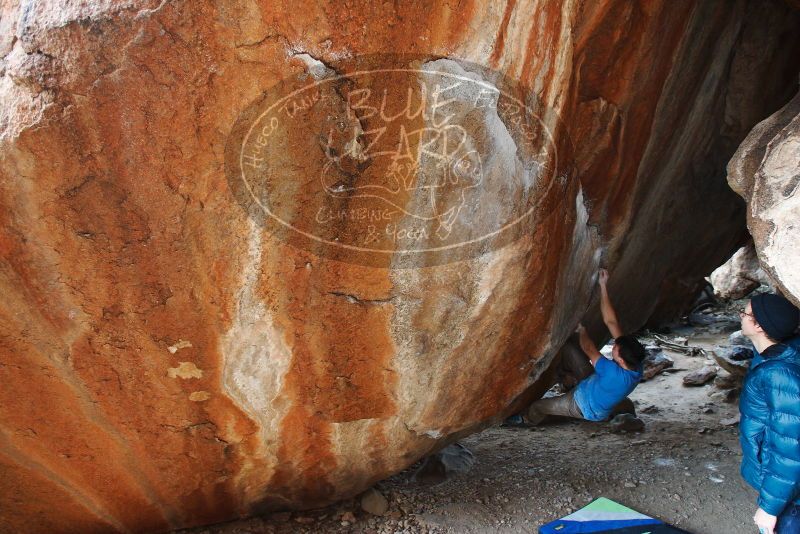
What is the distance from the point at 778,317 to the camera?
258 cm

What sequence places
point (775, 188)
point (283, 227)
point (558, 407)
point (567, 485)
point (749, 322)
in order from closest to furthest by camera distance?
point (283, 227), point (775, 188), point (749, 322), point (567, 485), point (558, 407)

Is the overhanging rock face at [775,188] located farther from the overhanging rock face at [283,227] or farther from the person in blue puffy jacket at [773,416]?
the overhanging rock face at [283,227]

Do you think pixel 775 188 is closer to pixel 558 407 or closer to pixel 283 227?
pixel 283 227

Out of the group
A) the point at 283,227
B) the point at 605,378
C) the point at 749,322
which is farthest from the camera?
the point at 605,378

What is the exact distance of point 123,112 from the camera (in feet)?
6.71

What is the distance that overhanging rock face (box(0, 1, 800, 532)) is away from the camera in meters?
2.06

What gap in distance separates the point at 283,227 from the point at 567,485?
2276 millimetres

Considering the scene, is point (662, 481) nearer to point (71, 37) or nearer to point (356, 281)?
point (356, 281)

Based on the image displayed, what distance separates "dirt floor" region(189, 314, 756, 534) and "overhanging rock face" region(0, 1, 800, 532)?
0.25 metres

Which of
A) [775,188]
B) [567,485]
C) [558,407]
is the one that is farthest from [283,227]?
[558,407]

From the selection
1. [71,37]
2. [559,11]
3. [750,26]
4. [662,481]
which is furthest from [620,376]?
[71,37]

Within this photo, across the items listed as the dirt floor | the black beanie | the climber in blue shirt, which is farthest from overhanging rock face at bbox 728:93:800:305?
the dirt floor

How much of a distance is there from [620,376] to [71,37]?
2851 millimetres

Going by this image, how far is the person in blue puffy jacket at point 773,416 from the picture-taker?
2.44m
